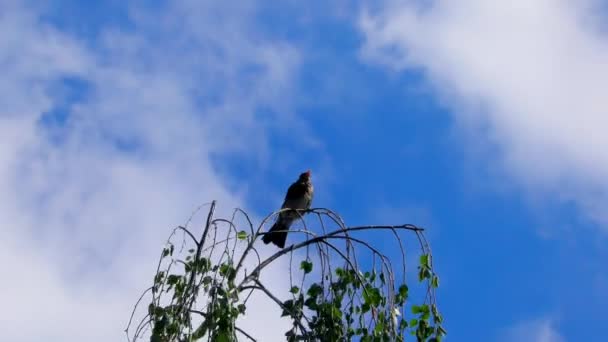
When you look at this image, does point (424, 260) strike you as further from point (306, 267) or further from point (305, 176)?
point (305, 176)

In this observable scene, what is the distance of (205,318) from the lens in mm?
3662

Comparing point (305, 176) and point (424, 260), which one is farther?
point (305, 176)

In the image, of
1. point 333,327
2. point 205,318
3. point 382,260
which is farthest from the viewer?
point 382,260

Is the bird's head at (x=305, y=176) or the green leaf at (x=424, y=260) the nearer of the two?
the green leaf at (x=424, y=260)

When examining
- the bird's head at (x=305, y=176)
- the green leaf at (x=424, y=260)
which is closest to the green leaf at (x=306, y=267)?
the green leaf at (x=424, y=260)

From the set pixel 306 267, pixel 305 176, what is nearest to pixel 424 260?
pixel 306 267

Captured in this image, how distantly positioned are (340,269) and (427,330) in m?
0.46

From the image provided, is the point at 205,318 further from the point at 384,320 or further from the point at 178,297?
the point at 384,320

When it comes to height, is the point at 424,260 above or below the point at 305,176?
below

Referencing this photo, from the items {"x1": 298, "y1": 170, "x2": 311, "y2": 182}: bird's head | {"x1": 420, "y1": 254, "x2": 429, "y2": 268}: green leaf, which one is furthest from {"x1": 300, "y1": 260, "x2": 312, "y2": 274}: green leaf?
{"x1": 298, "y1": 170, "x2": 311, "y2": 182}: bird's head

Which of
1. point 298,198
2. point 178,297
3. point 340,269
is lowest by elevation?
point 178,297

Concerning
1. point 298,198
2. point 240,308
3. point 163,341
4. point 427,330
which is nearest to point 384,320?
point 427,330

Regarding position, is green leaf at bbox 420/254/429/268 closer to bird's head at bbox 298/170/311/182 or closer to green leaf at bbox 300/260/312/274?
green leaf at bbox 300/260/312/274

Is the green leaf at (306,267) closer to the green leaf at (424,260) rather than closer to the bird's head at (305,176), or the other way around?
the green leaf at (424,260)
